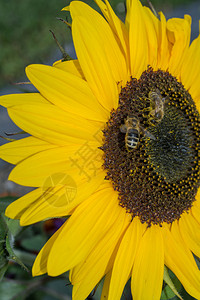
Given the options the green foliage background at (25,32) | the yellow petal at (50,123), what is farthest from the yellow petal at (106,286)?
the green foliage background at (25,32)

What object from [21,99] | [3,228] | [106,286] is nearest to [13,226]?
[3,228]

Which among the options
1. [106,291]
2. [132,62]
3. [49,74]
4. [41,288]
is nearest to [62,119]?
[49,74]

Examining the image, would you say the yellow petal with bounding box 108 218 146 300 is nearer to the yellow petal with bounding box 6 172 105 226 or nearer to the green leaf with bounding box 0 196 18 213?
the yellow petal with bounding box 6 172 105 226

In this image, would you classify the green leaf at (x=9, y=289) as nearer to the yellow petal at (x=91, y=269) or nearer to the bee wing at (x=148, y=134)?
the yellow petal at (x=91, y=269)

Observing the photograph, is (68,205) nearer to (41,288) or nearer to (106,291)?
(106,291)

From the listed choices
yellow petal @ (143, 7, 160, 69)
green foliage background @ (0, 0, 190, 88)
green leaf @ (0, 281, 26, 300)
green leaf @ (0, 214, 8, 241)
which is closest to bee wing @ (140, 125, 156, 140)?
yellow petal @ (143, 7, 160, 69)

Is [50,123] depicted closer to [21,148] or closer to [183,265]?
[21,148]
